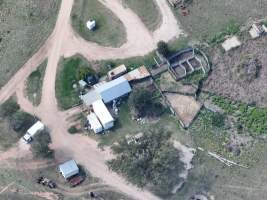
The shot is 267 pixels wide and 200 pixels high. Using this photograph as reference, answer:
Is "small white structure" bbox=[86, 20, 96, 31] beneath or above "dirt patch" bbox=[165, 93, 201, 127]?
above

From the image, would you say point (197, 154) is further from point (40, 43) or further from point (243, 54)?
point (40, 43)

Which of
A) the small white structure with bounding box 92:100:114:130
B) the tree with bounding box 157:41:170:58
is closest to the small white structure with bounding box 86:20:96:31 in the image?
the tree with bounding box 157:41:170:58

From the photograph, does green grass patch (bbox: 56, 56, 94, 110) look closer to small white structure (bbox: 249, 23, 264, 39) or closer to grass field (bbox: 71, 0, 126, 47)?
grass field (bbox: 71, 0, 126, 47)

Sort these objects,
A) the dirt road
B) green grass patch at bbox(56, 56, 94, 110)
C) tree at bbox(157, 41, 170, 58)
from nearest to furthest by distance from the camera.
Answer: the dirt road → green grass patch at bbox(56, 56, 94, 110) → tree at bbox(157, 41, 170, 58)

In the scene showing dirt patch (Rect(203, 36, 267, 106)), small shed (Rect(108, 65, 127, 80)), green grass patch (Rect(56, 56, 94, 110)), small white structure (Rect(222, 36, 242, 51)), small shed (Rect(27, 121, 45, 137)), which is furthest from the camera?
small white structure (Rect(222, 36, 242, 51))

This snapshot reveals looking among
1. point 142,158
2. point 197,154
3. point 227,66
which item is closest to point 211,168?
point 197,154

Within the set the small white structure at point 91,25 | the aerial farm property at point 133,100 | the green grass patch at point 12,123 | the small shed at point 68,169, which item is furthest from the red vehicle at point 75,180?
the small white structure at point 91,25

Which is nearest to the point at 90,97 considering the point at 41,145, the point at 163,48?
the point at 41,145
